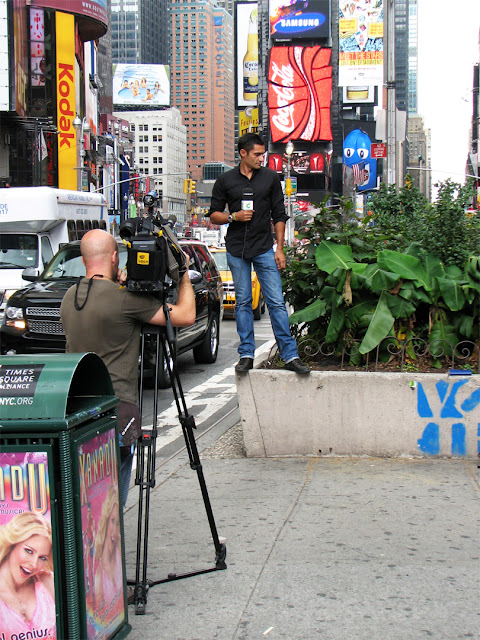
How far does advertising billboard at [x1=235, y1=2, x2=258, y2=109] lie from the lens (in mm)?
101750

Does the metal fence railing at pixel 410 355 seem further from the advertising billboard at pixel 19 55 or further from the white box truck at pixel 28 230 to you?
the advertising billboard at pixel 19 55

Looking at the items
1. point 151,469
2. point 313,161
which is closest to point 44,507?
point 151,469

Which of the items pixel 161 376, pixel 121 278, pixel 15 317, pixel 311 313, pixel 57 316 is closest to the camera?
pixel 121 278

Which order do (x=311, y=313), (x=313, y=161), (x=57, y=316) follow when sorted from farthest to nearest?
(x=313, y=161) < (x=57, y=316) < (x=311, y=313)

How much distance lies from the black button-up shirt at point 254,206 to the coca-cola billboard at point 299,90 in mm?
78553

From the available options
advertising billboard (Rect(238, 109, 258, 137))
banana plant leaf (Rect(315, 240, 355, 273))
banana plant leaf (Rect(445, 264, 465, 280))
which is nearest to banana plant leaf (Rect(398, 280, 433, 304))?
banana plant leaf (Rect(445, 264, 465, 280))

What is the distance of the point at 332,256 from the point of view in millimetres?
6914

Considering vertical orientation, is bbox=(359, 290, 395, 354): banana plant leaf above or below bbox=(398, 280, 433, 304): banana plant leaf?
below

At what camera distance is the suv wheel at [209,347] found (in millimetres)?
12904

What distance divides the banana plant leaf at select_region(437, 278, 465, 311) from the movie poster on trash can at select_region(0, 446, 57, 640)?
4343 mm

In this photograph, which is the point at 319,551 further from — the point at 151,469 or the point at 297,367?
the point at 297,367

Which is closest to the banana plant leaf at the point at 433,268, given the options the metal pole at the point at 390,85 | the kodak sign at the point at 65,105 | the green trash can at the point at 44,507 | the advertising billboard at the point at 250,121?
the green trash can at the point at 44,507

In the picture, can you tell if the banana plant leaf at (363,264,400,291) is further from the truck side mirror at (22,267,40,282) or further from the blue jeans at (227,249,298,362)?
the truck side mirror at (22,267,40,282)

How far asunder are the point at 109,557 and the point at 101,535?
0.13 m
